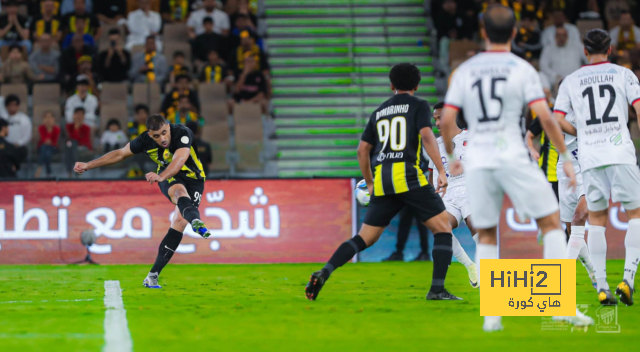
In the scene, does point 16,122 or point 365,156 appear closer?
point 365,156

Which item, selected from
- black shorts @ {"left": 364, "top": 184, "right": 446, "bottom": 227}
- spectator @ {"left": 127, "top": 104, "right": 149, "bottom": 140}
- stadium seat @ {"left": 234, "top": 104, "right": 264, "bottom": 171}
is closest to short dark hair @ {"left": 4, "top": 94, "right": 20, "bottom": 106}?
spectator @ {"left": 127, "top": 104, "right": 149, "bottom": 140}

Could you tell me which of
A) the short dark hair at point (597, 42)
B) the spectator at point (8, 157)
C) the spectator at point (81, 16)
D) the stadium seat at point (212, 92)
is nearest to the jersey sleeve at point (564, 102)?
the short dark hair at point (597, 42)

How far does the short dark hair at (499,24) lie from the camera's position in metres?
5.10

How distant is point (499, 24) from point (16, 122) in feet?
38.9

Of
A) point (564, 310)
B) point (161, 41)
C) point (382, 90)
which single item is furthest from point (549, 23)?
point (564, 310)

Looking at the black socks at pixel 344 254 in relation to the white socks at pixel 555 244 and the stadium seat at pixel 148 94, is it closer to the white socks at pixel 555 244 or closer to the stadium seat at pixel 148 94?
the white socks at pixel 555 244

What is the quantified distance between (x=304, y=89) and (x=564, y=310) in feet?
41.9

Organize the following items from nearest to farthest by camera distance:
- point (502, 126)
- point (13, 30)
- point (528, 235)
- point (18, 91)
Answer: point (502, 126) < point (528, 235) < point (18, 91) < point (13, 30)

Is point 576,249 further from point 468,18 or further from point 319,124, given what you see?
point 468,18

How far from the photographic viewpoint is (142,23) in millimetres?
17344

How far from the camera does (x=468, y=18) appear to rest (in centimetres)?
1803

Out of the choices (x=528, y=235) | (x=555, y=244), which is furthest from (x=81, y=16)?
(x=555, y=244)

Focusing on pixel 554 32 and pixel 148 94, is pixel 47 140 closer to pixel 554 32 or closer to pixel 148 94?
pixel 148 94

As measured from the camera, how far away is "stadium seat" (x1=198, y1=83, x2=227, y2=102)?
1612 centimetres
